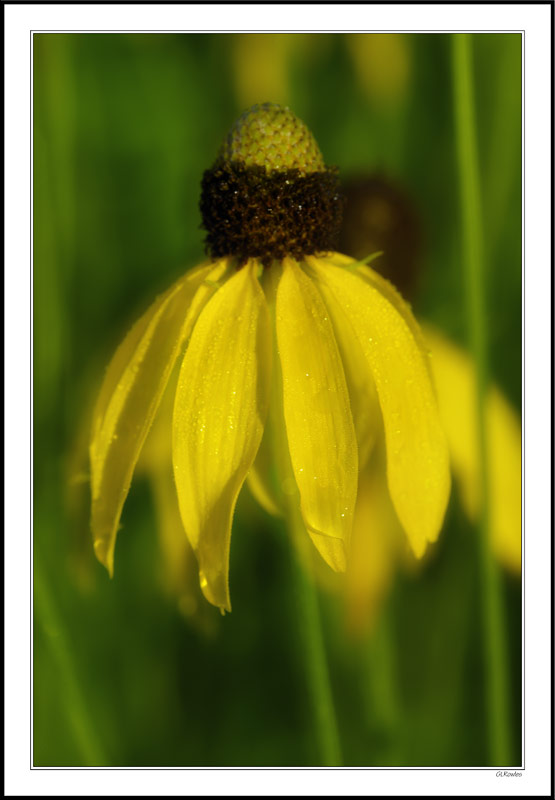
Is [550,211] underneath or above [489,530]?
above

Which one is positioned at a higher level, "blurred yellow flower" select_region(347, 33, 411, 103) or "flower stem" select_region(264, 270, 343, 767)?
"blurred yellow flower" select_region(347, 33, 411, 103)

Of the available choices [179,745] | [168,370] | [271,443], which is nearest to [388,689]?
[179,745]

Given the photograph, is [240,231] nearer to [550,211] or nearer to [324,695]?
[550,211]

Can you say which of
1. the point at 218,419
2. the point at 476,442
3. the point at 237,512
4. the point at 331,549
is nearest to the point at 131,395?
the point at 218,419

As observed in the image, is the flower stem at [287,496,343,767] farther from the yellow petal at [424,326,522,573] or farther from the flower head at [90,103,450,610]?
the yellow petal at [424,326,522,573]

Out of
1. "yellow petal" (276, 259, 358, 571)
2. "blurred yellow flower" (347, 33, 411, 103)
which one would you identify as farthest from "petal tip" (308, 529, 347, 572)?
"blurred yellow flower" (347, 33, 411, 103)

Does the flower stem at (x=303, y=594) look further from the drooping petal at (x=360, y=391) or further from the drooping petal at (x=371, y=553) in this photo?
the drooping petal at (x=371, y=553)

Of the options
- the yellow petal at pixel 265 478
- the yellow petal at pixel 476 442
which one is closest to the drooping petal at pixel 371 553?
the yellow petal at pixel 476 442
